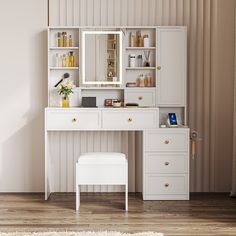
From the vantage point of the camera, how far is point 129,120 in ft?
16.7

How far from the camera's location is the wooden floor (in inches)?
161

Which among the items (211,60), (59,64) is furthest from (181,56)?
(59,64)

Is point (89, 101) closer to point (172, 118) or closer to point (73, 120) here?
point (73, 120)

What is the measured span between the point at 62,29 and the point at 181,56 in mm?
1227

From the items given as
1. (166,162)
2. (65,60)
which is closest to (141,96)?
(166,162)

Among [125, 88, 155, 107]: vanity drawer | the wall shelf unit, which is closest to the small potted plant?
the wall shelf unit

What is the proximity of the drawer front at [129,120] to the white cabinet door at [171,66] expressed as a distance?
345 mm

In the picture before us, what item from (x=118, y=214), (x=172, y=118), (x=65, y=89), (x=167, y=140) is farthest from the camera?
(x=172, y=118)

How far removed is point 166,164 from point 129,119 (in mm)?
557

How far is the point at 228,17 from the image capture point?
5457mm

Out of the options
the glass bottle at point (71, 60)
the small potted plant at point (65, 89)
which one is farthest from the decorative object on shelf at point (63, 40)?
the small potted plant at point (65, 89)

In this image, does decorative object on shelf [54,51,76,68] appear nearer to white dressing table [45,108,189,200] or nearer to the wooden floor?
white dressing table [45,108,189,200]

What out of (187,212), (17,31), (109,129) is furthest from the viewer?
(17,31)

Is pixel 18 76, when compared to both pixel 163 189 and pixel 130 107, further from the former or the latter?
pixel 163 189
